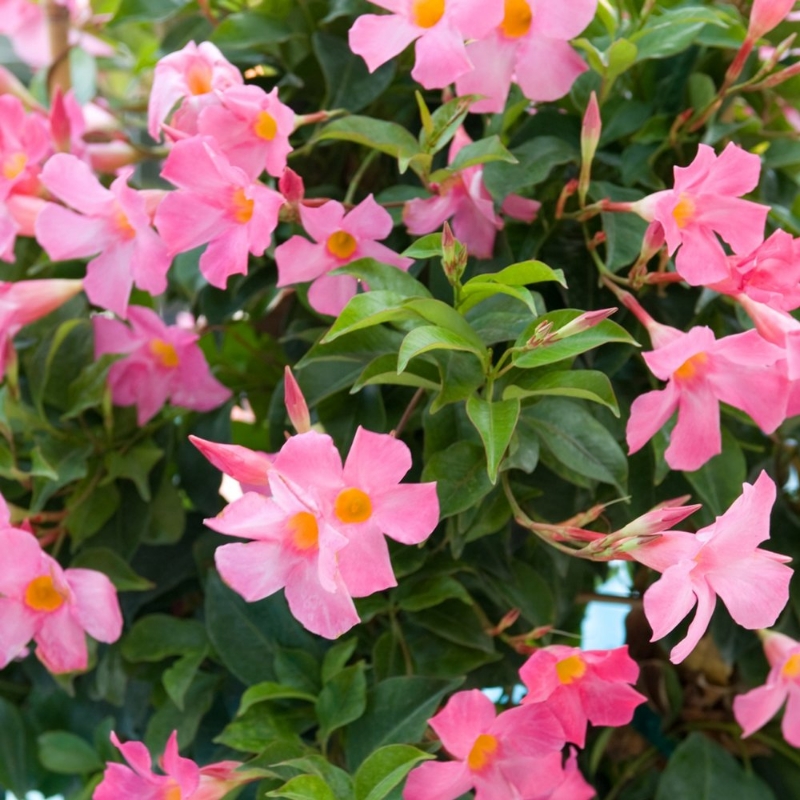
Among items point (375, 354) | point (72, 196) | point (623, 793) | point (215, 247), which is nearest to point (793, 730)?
point (623, 793)

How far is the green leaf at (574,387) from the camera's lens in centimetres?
56

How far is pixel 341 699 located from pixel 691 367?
0.31 metres

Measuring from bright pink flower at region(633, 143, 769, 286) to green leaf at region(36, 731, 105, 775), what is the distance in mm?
601

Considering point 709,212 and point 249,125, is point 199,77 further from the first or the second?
point 709,212

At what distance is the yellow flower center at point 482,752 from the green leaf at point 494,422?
0.18 metres

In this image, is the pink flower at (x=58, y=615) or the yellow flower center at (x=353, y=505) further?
the pink flower at (x=58, y=615)

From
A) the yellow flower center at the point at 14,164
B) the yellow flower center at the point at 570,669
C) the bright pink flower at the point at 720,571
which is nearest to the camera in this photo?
the bright pink flower at the point at 720,571

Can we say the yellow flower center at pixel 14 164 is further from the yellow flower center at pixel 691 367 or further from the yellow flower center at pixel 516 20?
the yellow flower center at pixel 691 367

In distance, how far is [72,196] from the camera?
0.70 metres

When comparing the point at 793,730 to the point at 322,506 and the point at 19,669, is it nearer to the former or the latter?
the point at 322,506

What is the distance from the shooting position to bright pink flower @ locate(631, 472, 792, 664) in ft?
1.63

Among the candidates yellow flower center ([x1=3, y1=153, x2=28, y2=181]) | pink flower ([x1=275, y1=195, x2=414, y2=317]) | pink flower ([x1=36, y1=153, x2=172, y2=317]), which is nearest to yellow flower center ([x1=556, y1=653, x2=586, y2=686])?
pink flower ([x1=275, y1=195, x2=414, y2=317])

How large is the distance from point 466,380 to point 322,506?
0.39 feet

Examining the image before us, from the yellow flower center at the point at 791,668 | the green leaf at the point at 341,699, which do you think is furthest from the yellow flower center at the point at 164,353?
the yellow flower center at the point at 791,668
